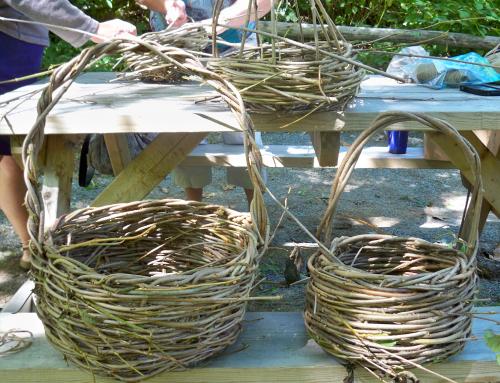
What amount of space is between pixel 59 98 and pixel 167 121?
515mm

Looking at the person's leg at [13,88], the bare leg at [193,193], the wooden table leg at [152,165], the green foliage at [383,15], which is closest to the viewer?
the wooden table leg at [152,165]

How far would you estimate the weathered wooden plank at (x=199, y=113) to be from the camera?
1.96 metres

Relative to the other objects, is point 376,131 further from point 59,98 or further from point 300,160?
point 300,160

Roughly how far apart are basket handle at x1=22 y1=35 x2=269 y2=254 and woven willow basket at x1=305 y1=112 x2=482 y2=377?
181 mm

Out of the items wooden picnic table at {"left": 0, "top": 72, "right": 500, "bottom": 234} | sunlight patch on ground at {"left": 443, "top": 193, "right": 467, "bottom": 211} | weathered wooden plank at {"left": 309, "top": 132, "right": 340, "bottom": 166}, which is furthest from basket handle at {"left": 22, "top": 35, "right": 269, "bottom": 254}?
sunlight patch on ground at {"left": 443, "top": 193, "right": 467, "bottom": 211}

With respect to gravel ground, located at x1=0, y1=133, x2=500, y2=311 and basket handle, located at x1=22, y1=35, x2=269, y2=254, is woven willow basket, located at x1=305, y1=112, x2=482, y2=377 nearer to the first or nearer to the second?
→ basket handle, located at x1=22, y1=35, x2=269, y2=254

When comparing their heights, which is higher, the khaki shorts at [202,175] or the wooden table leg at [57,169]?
the wooden table leg at [57,169]

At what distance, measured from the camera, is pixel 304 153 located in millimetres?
3164

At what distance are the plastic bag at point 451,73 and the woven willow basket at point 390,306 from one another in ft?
3.34

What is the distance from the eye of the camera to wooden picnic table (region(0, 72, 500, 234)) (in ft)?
6.46

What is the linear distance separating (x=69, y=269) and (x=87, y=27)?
1.27m

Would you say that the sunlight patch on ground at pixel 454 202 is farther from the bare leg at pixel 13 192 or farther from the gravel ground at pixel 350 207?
the bare leg at pixel 13 192

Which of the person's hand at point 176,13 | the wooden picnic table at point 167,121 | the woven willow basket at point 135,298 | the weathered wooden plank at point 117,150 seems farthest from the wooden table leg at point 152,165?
the woven willow basket at point 135,298

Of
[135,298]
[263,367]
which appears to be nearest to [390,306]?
[263,367]
